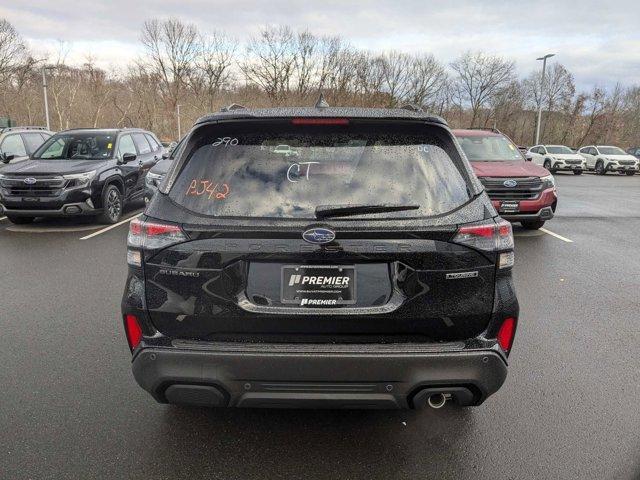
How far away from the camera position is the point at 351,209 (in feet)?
7.62

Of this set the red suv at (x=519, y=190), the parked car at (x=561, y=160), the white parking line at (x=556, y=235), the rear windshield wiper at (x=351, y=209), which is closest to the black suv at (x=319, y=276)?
the rear windshield wiper at (x=351, y=209)

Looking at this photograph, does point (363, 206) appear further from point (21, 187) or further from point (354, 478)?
point (21, 187)

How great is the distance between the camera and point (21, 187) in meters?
Answer: 8.93

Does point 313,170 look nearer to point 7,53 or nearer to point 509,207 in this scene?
point 509,207

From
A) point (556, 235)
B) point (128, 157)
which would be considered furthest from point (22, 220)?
point (556, 235)

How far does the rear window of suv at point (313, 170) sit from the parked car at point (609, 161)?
107ft

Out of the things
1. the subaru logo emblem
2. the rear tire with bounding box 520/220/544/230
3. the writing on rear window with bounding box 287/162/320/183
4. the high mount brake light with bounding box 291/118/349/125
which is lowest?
the rear tire with bounding box 520/220/544/230

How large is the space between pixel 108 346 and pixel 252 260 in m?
2.35

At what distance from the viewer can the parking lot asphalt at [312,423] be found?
2588mm

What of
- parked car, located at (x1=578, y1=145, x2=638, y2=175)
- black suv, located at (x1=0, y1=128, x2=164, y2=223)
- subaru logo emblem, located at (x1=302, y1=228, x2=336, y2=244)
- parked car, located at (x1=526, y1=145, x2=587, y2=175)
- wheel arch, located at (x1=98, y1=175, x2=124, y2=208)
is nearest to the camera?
subaru logo emblem, located at (x1=302, y1=228, x2=336, y2=244)

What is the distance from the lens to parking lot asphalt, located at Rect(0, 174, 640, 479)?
8.49 feet

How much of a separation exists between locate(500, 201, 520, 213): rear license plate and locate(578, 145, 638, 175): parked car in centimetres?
2578

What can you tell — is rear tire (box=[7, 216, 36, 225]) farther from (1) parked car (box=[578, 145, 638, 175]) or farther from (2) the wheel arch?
(1) parked car (box=[578, 145, 638, 175])

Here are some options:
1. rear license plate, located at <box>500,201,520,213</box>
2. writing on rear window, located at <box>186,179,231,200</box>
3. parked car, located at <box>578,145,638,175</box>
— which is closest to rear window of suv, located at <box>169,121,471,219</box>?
writing on rear window, located at <box>186,179,231,200</box>
